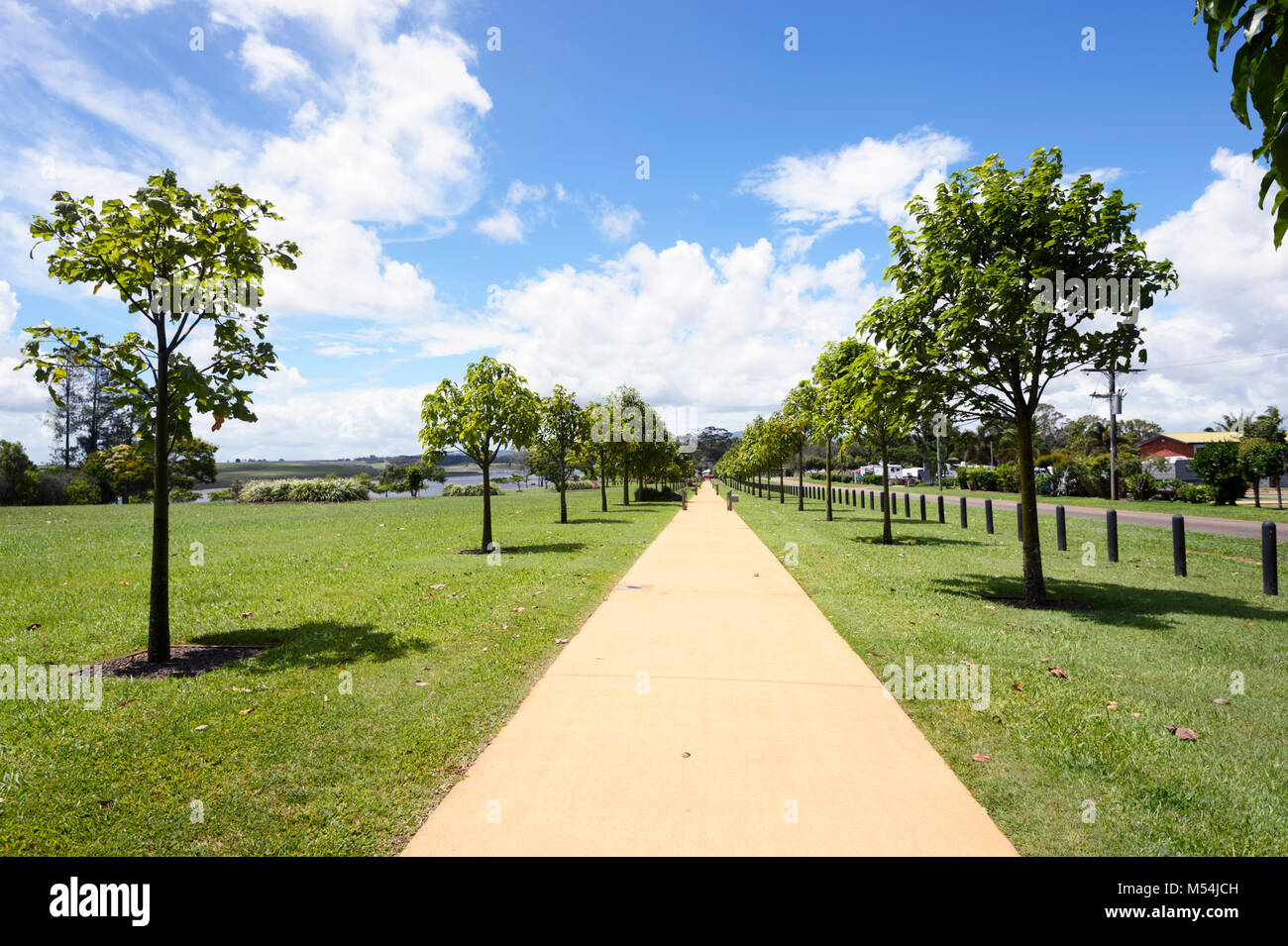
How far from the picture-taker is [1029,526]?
9.55 meters

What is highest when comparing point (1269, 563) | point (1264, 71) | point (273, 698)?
point (1264, 71)

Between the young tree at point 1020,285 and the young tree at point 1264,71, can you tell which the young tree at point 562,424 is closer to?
the young tree at point 1020,285

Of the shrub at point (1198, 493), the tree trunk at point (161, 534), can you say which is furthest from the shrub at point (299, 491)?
the shrub at point (1198, 493)

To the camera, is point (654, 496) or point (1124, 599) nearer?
point (1124, 599)

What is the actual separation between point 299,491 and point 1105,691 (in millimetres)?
44290

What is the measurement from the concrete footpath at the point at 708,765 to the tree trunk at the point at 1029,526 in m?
4.06

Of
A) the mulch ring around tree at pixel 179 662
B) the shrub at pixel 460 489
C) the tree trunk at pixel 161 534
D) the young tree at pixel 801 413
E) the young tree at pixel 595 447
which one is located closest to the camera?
the mulch ring around tree at pixel 179 662

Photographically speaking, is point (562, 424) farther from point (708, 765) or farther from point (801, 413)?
point (708, 765)

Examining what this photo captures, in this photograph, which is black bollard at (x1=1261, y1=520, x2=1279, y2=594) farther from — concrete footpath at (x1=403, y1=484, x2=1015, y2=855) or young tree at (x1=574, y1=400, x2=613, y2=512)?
young tree at (x1=574, y1=400, x2=613, y2=512)

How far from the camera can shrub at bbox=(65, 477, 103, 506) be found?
39.5 m

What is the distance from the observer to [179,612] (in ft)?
28.1

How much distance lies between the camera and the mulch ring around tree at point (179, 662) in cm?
600

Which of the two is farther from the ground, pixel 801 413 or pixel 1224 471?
pixel 801 413

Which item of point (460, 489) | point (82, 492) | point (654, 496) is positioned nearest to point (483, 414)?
point (654, 496)
